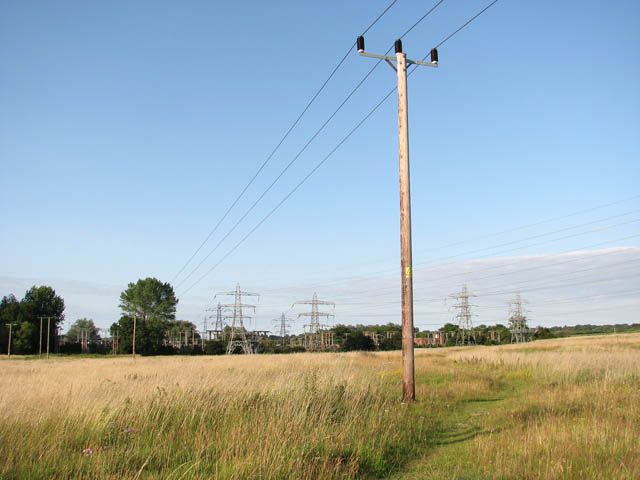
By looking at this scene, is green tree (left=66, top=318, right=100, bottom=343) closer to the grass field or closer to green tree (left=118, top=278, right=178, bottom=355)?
green tree (left=118, top=278, right=178, bottom=355)

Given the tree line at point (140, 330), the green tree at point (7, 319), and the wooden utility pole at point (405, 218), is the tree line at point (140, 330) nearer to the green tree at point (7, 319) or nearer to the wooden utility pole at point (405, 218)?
the green tree at point (7, 319)

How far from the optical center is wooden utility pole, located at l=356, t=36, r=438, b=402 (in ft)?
35.1

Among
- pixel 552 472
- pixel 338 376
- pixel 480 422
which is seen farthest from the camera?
pixel 338 376

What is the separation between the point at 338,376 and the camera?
13250mm

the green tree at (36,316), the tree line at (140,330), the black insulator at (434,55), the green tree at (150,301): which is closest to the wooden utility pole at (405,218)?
the black insulator at (434,55)

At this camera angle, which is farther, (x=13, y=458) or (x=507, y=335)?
(x=507, y=335)

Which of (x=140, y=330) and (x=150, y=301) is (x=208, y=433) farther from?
(x=150, y=301)

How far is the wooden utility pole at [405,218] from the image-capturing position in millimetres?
10711

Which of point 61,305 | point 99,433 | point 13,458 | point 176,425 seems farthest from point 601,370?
point 61,305

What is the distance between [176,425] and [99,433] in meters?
1.24

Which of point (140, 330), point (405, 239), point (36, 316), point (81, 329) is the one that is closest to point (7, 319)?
point (36, 316)

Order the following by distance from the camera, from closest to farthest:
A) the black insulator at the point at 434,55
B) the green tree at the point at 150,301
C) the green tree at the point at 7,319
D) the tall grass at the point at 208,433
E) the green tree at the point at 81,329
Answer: the tall grass at the point at 208,433 → the black insulator at the point at 434,55 → the green tree at the point at 7,319 → the green tree at the point at 150,301 → the green tree at the point at 81,329

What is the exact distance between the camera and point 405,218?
11.0 metres

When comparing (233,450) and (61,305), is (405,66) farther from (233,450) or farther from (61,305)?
(61,305)
